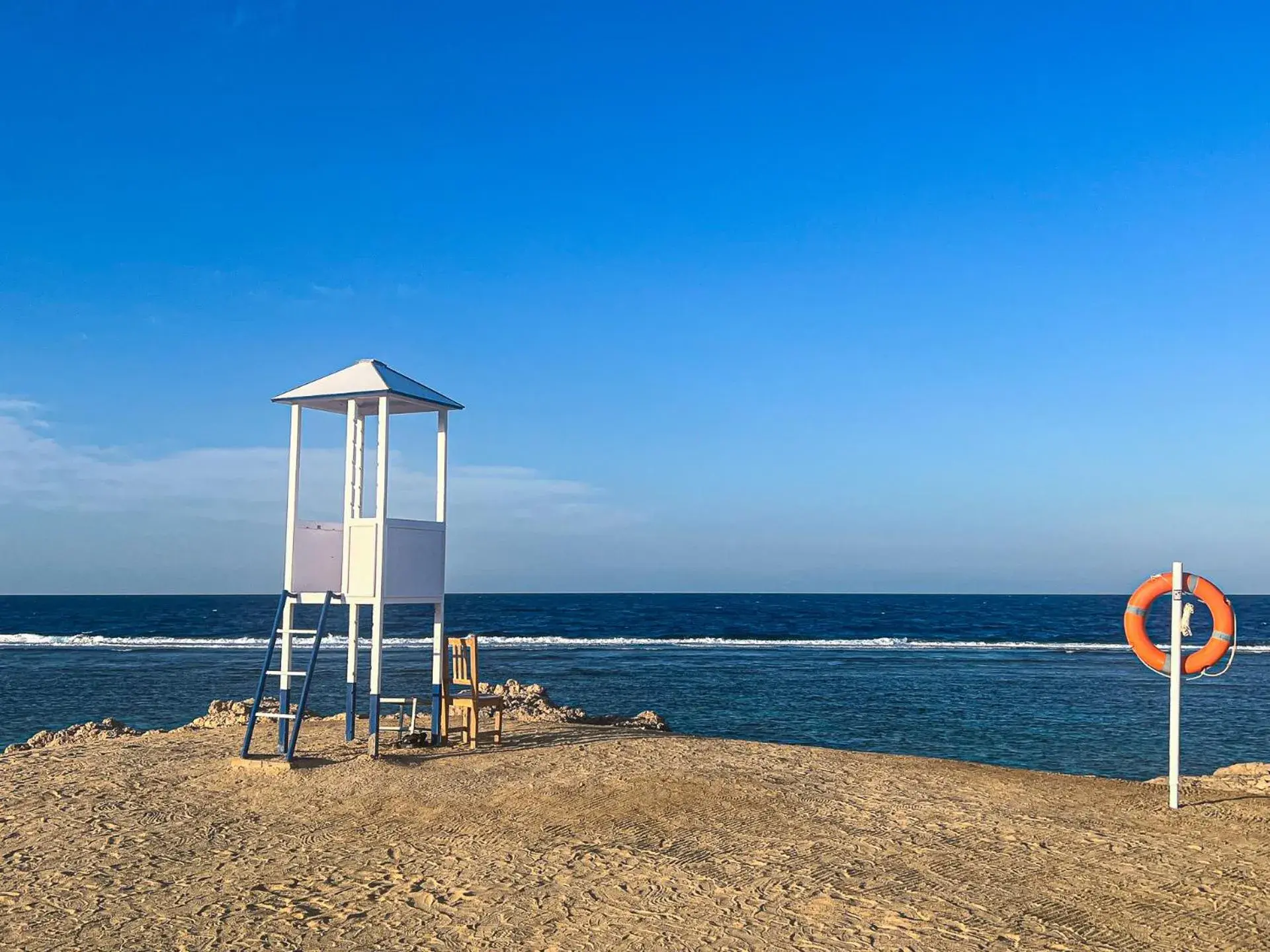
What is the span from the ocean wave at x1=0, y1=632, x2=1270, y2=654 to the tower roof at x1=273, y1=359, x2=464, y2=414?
33.8 m

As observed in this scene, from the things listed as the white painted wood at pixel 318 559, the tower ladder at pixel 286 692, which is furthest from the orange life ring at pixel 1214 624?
the white painted wood at pixel 318 559

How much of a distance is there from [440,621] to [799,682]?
17.5 m

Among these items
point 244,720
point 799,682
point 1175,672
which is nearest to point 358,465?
point 244,720

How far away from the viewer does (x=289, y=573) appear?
437 inches

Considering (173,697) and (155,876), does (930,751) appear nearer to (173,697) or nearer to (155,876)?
(155,876)

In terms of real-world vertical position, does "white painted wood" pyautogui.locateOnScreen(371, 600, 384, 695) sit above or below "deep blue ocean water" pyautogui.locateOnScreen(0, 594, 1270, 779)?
above

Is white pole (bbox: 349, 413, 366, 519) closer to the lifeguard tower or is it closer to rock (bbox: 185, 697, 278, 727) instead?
the lifeguard tower

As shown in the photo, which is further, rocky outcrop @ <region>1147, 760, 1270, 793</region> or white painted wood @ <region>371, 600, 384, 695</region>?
white painted wood @ <region>371, 600, 384, 695</region>

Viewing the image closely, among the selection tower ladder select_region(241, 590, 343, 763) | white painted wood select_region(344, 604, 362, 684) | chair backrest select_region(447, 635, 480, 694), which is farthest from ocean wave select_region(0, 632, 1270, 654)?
tower ladder select_region(241, 590, 343, 763)

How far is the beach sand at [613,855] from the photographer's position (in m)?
5.77

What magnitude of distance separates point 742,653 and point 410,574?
30.5 meters

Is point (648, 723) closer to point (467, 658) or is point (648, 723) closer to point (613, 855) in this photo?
point (467, 658)

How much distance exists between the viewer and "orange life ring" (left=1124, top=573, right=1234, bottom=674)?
9195 millimetres

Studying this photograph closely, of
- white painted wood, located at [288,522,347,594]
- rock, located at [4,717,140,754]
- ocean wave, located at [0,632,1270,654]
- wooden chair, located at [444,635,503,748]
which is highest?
white painted wood, located at [288,522,347,594]
